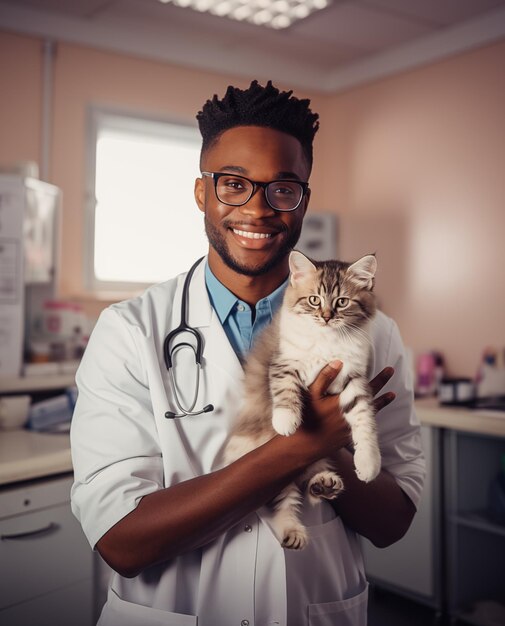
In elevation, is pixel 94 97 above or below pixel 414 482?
above

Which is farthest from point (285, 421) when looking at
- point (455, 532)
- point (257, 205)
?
point (455, 532)

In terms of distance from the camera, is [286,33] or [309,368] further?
[286,33]

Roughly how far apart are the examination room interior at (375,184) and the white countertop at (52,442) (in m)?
0.01

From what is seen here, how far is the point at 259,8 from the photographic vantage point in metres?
3.41

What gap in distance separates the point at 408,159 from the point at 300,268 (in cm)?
310

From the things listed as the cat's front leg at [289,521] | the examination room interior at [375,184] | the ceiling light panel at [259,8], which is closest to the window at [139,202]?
the examination room interior at [375,184]

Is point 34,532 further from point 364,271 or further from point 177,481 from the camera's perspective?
point 364,271

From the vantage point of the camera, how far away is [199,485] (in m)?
1.03

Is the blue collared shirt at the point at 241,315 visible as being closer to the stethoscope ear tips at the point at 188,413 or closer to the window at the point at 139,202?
the stethoscope ear tips at the point at 188,413

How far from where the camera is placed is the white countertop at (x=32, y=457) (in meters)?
1.89

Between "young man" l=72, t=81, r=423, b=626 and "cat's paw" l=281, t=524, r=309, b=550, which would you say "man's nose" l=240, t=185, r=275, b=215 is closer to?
"young man" l=72, t=81, r=423, b=626

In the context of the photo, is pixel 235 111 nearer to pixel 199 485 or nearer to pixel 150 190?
pixel 199 485

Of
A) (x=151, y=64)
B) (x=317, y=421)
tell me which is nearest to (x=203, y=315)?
(x=317, y=421)

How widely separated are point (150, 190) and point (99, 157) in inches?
14.1
